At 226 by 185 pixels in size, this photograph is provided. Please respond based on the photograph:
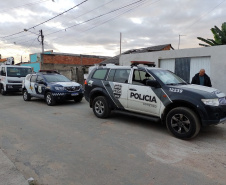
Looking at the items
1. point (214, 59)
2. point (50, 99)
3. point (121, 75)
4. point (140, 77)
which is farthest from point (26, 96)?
point (214, 59)

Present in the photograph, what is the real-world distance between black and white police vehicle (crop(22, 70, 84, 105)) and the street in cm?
285

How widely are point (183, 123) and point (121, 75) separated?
2.43 meters

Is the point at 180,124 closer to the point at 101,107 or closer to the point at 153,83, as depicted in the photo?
the point at 153,83

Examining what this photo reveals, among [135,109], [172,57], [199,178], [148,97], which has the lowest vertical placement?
[199,178]

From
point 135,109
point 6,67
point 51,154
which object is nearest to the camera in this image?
point 51,154

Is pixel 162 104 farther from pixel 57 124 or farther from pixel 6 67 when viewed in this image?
pixel 6 67

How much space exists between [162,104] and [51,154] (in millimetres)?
2900

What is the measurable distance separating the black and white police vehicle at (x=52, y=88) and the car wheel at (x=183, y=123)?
5527 mm

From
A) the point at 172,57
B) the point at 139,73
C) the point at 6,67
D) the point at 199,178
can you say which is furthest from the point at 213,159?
the point at 6,67

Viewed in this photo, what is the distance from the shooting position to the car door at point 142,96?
5299 mm

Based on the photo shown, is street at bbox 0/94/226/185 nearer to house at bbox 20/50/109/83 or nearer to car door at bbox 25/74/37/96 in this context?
car door at bbox 25/74/37/96

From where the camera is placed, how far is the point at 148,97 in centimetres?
539

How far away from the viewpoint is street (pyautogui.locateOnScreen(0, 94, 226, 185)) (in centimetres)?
312

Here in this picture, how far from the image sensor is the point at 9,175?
306cm
